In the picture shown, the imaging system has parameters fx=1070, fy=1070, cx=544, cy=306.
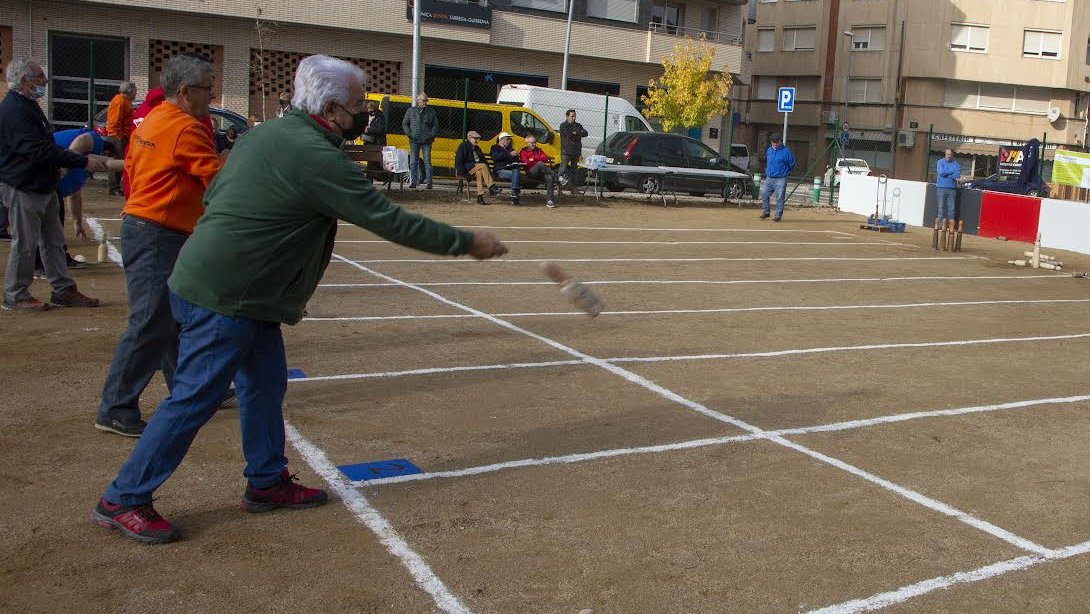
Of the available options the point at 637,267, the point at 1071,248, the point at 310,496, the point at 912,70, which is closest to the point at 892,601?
the point at 310,496

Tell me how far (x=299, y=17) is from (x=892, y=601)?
108ft

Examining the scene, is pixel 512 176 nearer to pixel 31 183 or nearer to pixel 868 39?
pixel 31 183

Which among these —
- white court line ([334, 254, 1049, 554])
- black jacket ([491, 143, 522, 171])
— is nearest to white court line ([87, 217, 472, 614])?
white court line ([334, 254, 1049, 554])

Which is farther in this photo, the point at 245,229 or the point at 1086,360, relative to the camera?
the point at 1086,360

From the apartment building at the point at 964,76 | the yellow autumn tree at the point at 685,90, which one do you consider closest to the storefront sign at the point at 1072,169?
the yellow autumn tree at the point at 685,90

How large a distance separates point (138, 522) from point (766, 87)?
6134cm

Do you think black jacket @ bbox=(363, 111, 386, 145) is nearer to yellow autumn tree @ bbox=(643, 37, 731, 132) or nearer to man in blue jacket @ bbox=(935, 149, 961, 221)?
man in blue jacket @ bbox=(935, 149, 961, 221)

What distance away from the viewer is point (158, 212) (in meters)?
5.55

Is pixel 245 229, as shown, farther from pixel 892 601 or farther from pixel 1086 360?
pixel 1086 360

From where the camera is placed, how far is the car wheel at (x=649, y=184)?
2438 centimetres

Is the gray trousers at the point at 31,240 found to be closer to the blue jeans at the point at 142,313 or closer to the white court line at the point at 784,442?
the blue jeans at the point at 142,313

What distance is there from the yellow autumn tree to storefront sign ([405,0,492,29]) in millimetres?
A: 7962

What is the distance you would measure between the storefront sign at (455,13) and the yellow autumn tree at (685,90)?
796 cm

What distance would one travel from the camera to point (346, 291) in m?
10.8
